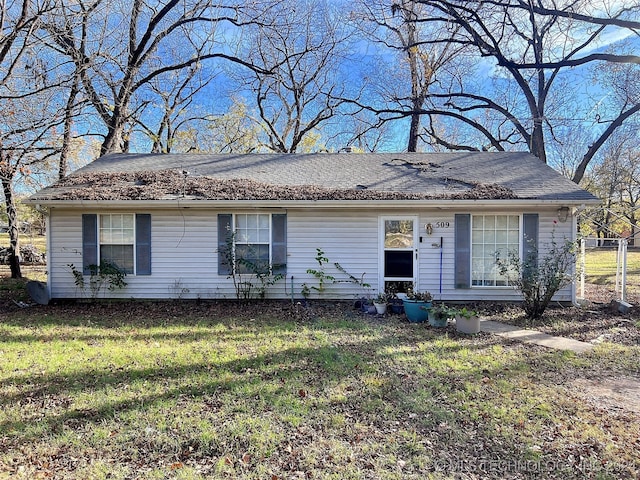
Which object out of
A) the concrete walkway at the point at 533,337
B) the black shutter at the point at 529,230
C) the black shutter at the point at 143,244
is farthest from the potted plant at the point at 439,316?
the black shutter at the point at 143,244

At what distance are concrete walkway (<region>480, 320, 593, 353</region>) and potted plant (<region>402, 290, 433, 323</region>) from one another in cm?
98

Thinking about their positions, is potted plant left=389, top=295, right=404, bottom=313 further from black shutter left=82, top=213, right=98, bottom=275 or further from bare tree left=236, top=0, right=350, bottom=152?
bare tree left=236, top=0, right=350, bottom=152

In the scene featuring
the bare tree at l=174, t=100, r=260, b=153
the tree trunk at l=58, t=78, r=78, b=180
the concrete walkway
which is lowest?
the concrete walkway

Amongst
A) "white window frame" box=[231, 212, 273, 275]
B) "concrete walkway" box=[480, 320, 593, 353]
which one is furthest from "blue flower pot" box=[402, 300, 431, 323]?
"white window frame" box=[231, 212, 273, 275]

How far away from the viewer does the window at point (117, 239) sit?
8.71 meters

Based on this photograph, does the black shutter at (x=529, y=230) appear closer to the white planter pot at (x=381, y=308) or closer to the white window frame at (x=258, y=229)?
the white planter pot at (x=381, y=308)

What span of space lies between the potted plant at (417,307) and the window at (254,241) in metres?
2.98

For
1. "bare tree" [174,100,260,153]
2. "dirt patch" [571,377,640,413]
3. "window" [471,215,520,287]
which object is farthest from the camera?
"bare tree" [174,100,260,153]

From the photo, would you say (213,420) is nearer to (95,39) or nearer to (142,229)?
Result: (142,229)

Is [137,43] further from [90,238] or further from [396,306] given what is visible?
[396,306]

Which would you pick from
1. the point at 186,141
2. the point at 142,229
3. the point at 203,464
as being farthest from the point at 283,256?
the point at 186,141

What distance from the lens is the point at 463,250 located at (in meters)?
8.48

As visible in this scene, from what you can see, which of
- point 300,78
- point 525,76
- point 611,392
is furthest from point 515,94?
point 611,392

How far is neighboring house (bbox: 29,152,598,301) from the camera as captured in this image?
8344 millimetres
